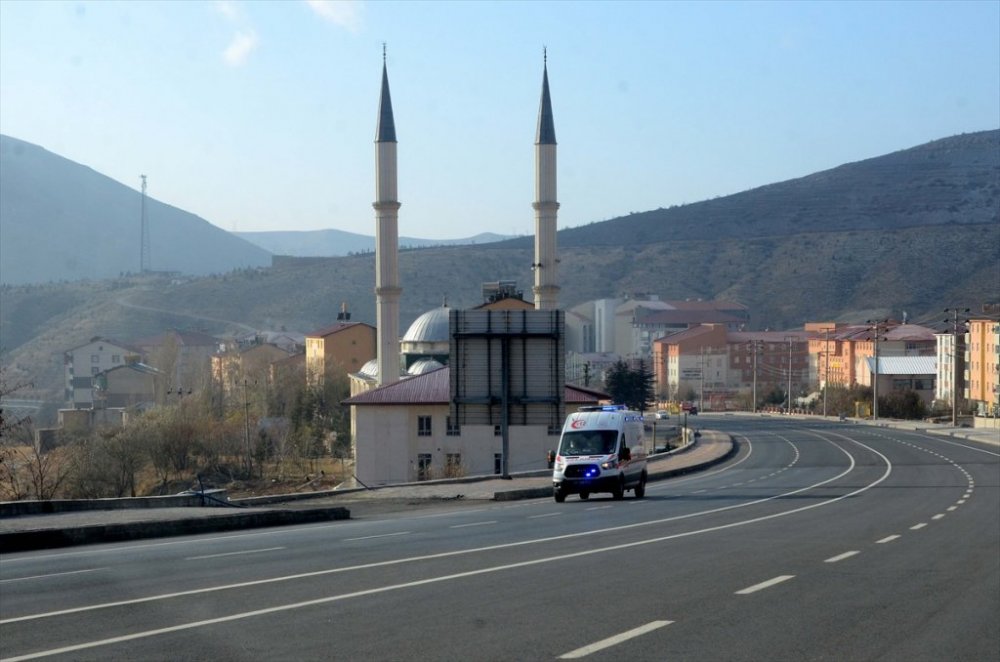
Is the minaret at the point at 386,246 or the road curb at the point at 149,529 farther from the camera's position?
the minaret at the point at 386,246

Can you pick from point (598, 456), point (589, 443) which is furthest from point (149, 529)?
point (589, 443)

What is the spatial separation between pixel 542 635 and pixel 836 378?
11798 cm

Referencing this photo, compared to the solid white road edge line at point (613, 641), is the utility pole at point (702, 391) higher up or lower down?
lower down

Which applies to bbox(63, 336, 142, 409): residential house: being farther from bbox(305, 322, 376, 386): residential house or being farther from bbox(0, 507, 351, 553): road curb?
bbox(0, 507, 351, 553): road curb

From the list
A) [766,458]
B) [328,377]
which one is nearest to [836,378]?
[328,377]

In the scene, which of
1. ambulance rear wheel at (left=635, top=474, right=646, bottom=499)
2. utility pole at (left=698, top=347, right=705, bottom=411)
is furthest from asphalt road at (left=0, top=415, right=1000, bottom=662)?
utility pole at (left=698, top=347, right=705, bottom=411)

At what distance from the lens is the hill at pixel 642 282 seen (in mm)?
153625

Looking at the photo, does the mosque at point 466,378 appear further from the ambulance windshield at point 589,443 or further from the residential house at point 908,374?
the residential house at point 908,374

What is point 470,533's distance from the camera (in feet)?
61.1

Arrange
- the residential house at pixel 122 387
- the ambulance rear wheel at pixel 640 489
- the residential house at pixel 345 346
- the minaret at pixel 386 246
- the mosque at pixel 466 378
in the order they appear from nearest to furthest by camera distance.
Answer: the ambulance rear wheel at pixel 640 489
the mosque at pixel 466 378
the minaret at pixel 386 246
the residential house at pixel 345 346
the residential house at pixel 122 387

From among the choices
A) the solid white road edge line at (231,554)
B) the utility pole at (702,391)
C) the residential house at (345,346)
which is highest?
the residential house at (345,346)

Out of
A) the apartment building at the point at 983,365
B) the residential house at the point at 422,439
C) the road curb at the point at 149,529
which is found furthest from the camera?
the apartment building at the point at 983,365

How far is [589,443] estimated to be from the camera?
29.0 meters

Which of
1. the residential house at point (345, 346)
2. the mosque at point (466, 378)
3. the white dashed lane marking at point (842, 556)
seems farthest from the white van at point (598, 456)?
the residential house at point (345, 346)
